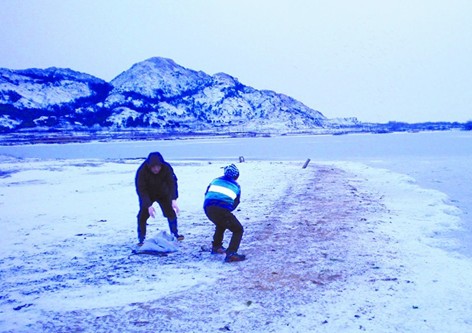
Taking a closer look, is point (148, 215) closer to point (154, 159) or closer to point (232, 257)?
point (154, 159)

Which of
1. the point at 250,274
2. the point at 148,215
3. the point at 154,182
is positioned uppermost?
the point at 154,182

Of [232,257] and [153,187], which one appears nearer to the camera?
[232,257]

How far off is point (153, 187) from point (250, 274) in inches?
97.9

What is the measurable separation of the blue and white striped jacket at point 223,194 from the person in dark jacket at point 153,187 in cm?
104

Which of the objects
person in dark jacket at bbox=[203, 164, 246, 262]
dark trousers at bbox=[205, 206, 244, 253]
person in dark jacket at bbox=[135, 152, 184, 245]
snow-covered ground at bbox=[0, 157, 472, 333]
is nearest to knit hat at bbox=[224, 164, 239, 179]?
person in dark jacket at bbox=[203, 164, 246, 262]

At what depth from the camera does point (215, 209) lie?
7.37 meters

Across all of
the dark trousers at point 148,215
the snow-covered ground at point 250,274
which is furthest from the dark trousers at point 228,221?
the dark trousers at point 148,215

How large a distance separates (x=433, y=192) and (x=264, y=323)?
13539 millimetres

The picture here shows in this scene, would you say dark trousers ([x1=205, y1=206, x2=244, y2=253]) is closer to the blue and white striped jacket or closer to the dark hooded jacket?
the blue and white striped jacket

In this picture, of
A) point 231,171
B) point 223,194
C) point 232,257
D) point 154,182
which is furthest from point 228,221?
point 154,182

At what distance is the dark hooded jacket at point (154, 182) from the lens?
788 centimetres

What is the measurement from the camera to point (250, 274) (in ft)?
22.2

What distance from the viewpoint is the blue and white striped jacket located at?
24.1ft

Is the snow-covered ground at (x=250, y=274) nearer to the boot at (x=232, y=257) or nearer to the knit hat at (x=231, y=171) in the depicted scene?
the boot at (x=232, y=257)
